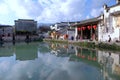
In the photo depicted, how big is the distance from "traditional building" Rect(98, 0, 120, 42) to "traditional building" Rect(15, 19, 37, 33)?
3236cm

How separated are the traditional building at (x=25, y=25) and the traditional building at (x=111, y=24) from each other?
3236cm

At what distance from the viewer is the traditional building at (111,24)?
Result: 22553mm

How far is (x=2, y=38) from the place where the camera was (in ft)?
168

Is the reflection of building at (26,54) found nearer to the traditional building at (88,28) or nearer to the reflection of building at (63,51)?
the reflection of building at (63,51)

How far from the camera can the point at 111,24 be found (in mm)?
23781

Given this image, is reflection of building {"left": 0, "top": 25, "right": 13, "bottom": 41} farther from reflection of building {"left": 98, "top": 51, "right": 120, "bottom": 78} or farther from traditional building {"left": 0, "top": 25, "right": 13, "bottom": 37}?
reflection of building {"left": 98, "top": 51, "right": 120, "bottom": 78}

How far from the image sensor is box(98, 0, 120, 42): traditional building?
22553 millimetres

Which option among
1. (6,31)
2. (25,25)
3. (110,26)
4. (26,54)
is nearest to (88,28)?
(110,26)

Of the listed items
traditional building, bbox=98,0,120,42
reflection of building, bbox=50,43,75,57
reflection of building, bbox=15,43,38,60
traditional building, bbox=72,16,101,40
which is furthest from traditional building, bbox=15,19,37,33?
traditional building, bbox=98,0,120,42

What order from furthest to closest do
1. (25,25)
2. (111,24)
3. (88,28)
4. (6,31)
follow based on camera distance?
(25,25) → (6,31) → (88,28) → (111,24)

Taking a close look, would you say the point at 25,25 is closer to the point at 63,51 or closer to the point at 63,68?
the point at 63,51

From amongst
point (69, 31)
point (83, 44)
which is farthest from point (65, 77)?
point (69, 31)

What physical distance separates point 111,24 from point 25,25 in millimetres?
35347

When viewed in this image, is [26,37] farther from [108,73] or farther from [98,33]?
[108,73]
